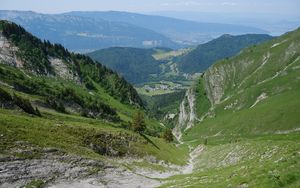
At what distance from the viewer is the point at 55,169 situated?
47.6 metres

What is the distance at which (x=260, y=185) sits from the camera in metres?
25.6

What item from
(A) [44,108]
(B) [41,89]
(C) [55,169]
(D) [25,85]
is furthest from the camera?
(B) [41,89]

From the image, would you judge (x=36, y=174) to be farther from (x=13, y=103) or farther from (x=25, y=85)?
(x=25, y=85)

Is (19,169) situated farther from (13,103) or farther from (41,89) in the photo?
(41,89)

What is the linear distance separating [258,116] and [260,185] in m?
133

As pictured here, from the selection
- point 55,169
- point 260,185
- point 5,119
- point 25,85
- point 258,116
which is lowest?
point 258,116

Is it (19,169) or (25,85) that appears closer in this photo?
(19,169)

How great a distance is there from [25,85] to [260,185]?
13378 centimetres

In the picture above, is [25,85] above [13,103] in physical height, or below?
below

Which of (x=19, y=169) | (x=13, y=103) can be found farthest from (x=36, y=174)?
(x=13, y=103)

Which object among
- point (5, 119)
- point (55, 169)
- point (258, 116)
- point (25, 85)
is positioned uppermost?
point (5, 119)

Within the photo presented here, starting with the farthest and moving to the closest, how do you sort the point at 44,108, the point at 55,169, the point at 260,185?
the point at 44,108, the point at 55,169, the point at 260,185

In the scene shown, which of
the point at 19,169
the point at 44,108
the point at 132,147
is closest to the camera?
the point at 19,169

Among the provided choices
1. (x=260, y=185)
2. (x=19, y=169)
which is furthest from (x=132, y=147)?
(x=260, y=185)
